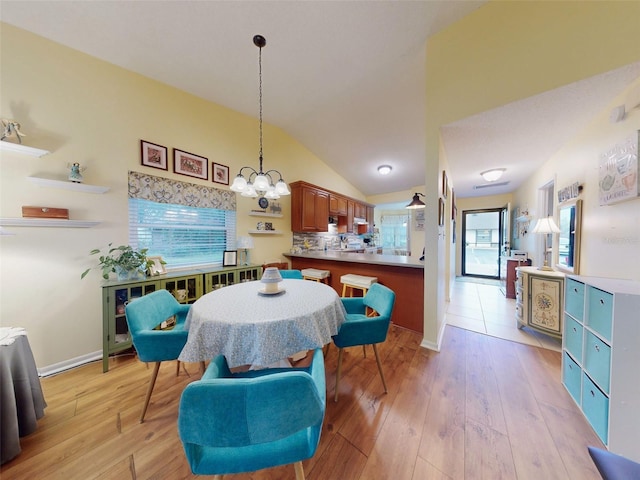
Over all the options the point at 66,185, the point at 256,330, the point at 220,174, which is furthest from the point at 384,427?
the point at 220,174

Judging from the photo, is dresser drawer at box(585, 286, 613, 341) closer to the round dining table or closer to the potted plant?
the round dining table

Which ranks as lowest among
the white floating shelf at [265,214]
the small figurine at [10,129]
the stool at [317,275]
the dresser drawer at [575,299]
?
the stool at [317,275]

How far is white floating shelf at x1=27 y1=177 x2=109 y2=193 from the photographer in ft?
5.98

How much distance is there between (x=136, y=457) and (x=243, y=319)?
3.34 ft

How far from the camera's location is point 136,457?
121 cm

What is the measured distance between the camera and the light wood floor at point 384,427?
1.14m

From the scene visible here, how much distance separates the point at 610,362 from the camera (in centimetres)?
123

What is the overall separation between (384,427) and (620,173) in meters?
2.70

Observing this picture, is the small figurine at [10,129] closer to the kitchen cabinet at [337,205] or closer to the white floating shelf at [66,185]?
the white floating shelf at [66,185]

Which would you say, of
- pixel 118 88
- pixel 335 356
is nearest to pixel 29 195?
pixel 118 88

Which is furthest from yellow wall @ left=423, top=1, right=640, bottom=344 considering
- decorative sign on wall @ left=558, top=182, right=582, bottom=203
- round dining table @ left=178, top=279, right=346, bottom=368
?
round dining table @ left=178, top=279, right=346, bottom=368

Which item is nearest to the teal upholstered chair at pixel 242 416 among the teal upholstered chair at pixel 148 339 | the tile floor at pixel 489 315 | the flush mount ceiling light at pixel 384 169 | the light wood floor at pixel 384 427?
the light wood floor at pixel 384 427

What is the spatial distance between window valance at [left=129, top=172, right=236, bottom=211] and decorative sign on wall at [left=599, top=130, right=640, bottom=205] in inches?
160

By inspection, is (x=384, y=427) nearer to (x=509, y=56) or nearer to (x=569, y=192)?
(x=509, y=56)
